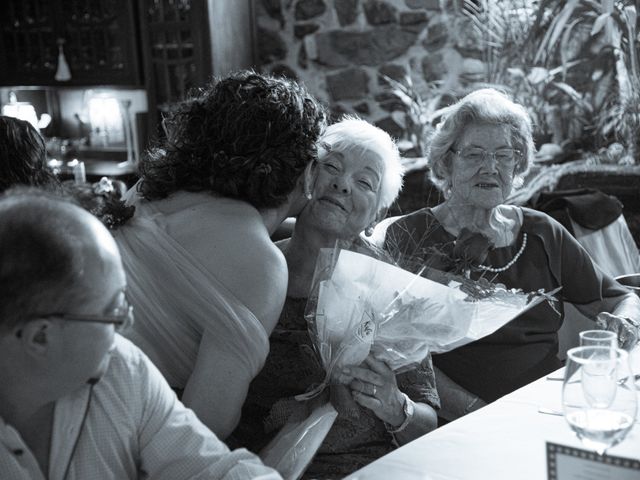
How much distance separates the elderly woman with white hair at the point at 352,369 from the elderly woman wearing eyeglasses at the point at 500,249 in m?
0.25

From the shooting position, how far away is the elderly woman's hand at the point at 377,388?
1.76m

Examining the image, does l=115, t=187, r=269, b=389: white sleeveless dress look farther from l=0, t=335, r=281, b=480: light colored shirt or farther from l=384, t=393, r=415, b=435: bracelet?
l=384, t=393, r=415, b=435: bracelet

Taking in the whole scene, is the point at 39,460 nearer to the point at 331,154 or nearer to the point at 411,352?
the point at 411,352

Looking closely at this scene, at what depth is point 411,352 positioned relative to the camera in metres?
1.73

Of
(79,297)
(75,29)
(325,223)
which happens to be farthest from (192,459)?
(75,29)

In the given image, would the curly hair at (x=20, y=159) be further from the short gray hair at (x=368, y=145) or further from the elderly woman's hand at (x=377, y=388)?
the elderly woman's hand at (x=377, y=388)

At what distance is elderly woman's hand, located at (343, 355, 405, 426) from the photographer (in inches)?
69.5

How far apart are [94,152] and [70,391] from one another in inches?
235

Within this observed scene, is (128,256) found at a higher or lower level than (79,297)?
lower

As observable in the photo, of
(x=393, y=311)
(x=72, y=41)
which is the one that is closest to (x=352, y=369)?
(x=393, y=311)

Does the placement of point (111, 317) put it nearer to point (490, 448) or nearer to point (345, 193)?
point (490, 448)

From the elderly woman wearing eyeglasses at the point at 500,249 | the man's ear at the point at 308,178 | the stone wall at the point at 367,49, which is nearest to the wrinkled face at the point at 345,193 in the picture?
the man's ear at the point at 308,178

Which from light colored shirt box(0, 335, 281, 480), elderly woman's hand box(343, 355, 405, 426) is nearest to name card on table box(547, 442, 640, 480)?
light colored shirt box(0, 335, 281, 480)

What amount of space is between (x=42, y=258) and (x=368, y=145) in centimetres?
117
